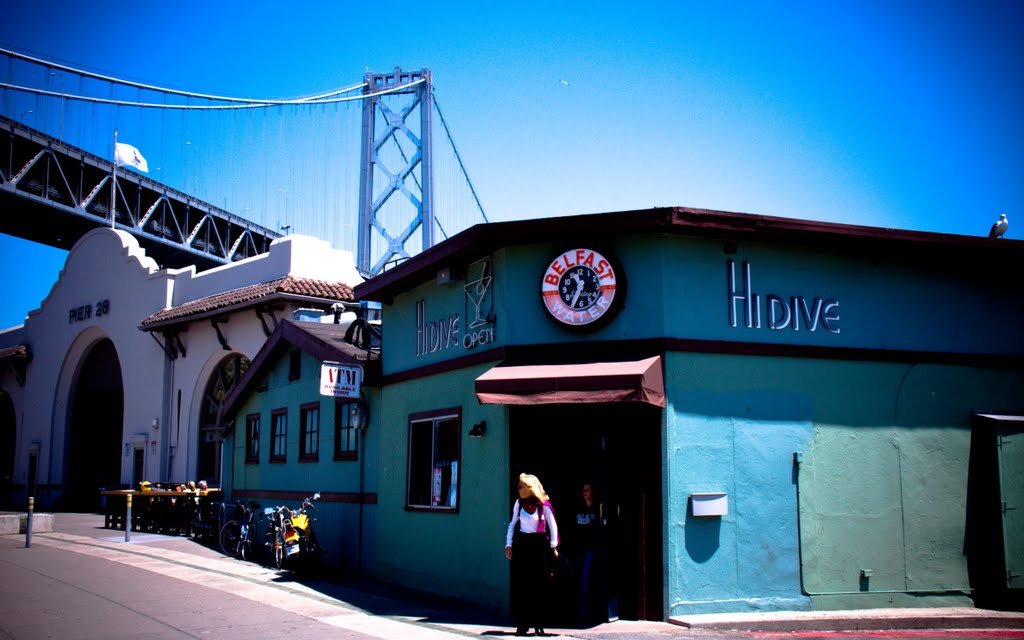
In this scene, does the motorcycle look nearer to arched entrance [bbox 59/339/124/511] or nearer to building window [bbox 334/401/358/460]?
building window [bbox 334/401/358/460]

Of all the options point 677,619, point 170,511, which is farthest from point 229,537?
point 677,619

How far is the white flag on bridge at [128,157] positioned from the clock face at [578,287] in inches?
1426

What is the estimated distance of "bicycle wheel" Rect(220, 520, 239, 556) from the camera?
18.3 metres

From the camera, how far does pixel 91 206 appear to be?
2045 inches

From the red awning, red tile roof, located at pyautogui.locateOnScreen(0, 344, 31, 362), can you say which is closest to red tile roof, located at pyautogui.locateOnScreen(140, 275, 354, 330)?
red tile roof, located at pyautogui.locateOnScreen(0, 344, 31, 362)

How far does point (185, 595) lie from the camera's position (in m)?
12.3

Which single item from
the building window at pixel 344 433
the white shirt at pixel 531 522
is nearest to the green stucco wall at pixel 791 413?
the white shirt at pixel 531 522

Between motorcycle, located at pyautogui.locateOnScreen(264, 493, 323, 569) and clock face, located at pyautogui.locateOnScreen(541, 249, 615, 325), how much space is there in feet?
20.9

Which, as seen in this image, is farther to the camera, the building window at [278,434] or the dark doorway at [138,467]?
the dark doorway at [138,467]

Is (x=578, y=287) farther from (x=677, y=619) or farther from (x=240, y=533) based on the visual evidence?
(x=240, y=533)

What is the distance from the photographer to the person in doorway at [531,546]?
9.80 meters

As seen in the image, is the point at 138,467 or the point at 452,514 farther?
the point at 138,467

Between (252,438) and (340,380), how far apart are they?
21.7ft

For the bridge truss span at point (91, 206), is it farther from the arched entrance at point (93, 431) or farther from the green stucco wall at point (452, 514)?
the green stucco wall at point (452, 514)
